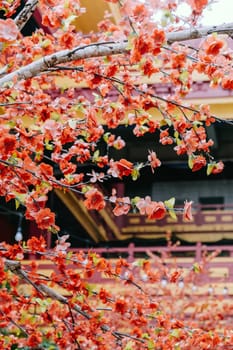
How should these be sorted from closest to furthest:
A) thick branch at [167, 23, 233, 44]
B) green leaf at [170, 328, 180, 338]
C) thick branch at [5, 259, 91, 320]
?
thick branch at [167, 23, 233, 44] → thick branch at [5, 259, 91, 320] → green leaf at [170, 328, 180, 338]

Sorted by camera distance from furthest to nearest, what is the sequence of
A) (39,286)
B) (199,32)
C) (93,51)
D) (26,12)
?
(39,286), (26,12), (93,51), (199,32)

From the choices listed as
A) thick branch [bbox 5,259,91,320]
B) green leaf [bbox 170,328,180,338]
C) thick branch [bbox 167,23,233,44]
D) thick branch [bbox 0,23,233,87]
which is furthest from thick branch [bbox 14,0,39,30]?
green leaf [bbox 170,328,180,338]

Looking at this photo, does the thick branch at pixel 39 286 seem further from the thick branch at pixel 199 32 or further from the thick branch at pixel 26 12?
the thick branch at pixel 199 32

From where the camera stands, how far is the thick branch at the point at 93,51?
337 centimetres

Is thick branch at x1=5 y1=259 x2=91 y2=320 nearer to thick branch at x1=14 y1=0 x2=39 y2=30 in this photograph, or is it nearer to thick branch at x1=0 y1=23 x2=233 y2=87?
thick branch at x1=0 y1=23 x2=233 y2=87

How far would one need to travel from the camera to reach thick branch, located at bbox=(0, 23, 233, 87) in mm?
3367

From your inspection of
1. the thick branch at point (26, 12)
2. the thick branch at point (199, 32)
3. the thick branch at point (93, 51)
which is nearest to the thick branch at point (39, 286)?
the thick branch at point (93, 51)

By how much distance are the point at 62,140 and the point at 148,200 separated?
1.05m

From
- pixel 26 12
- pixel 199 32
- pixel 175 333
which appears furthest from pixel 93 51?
pixel 175 333

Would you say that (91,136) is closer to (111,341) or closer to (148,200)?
(148,200)

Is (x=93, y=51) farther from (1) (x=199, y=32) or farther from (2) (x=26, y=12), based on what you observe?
(2) (x=26, y=12)

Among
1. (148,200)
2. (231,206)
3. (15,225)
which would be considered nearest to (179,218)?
(231,206)

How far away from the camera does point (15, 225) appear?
13594mm

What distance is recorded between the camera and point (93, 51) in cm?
365
